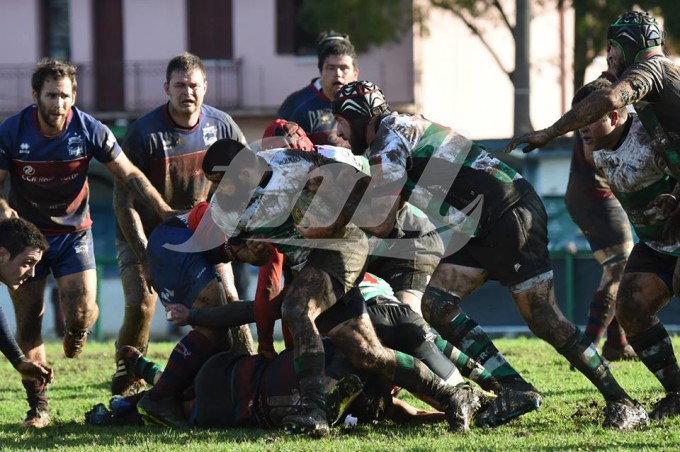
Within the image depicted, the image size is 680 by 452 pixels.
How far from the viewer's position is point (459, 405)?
21.9 ft

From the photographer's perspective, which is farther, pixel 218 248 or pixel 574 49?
A: pixel 574 49

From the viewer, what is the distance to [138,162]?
29.8 ft

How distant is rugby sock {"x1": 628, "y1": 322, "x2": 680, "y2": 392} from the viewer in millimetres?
7113

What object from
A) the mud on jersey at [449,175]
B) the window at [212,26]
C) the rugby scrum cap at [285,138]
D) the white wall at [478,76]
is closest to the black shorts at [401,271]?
the rugby scrum cap at [285,138]

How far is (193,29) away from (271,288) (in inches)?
830

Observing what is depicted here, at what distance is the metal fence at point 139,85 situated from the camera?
27531 mm

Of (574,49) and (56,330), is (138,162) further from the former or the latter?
(574,49)

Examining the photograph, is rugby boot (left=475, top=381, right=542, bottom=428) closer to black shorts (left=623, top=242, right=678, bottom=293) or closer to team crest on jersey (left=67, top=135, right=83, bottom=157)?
black shorts (left=623, top=242, right=678, bottom=293)

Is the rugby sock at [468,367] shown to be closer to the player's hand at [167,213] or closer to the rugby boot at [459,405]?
the rugby boot at [459,405]

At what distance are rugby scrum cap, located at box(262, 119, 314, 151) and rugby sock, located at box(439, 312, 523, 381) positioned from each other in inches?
54.9

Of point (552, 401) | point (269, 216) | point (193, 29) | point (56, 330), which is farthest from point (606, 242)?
point (193, 29)

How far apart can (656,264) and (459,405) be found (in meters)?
1.52

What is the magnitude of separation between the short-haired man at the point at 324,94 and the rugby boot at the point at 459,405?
120 inches

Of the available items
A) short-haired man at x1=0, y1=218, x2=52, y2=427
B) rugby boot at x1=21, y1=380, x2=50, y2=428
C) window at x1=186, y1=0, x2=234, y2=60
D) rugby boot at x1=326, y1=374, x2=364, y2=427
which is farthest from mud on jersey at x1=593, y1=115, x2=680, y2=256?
window at x1=186, y1=0, x2=234, y2=60
